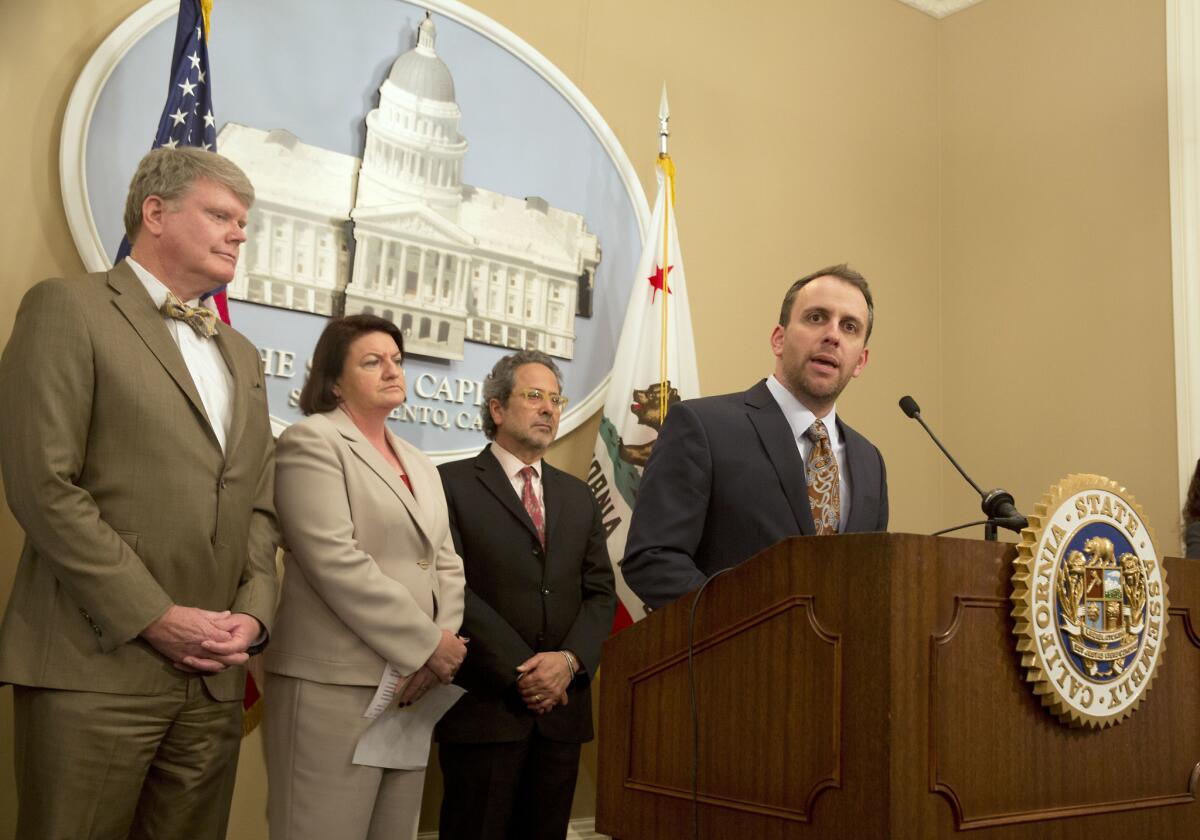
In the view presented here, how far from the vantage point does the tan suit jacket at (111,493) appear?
2.12 metres

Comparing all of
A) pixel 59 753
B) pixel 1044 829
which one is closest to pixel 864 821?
pixel 1044 829

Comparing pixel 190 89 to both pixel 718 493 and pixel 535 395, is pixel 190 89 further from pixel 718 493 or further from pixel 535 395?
pixel 718 493

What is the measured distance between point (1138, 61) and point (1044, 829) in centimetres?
431

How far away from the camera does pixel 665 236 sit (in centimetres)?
431

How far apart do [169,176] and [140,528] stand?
A: 0.79 meters

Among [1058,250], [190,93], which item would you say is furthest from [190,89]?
[1058,250]

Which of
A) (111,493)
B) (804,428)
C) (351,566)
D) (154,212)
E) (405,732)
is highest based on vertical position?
(154,212)

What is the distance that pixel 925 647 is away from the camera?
159cm

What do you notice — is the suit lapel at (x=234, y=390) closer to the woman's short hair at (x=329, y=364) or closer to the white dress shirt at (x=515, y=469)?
the woman's short hair at (x=329, y=364)

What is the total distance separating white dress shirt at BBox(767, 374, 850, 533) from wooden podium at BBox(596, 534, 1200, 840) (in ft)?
2.21

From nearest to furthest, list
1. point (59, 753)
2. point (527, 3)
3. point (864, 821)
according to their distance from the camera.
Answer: point (864, 821)
point (59, 753)
point (527, 3)

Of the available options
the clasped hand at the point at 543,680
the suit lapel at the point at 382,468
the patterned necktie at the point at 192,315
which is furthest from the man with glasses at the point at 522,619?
the patterned necktie at the point at 192,315

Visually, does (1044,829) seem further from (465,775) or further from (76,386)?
(76,386)

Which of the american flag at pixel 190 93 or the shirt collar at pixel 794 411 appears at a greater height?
the american flag at pixel 190 93
